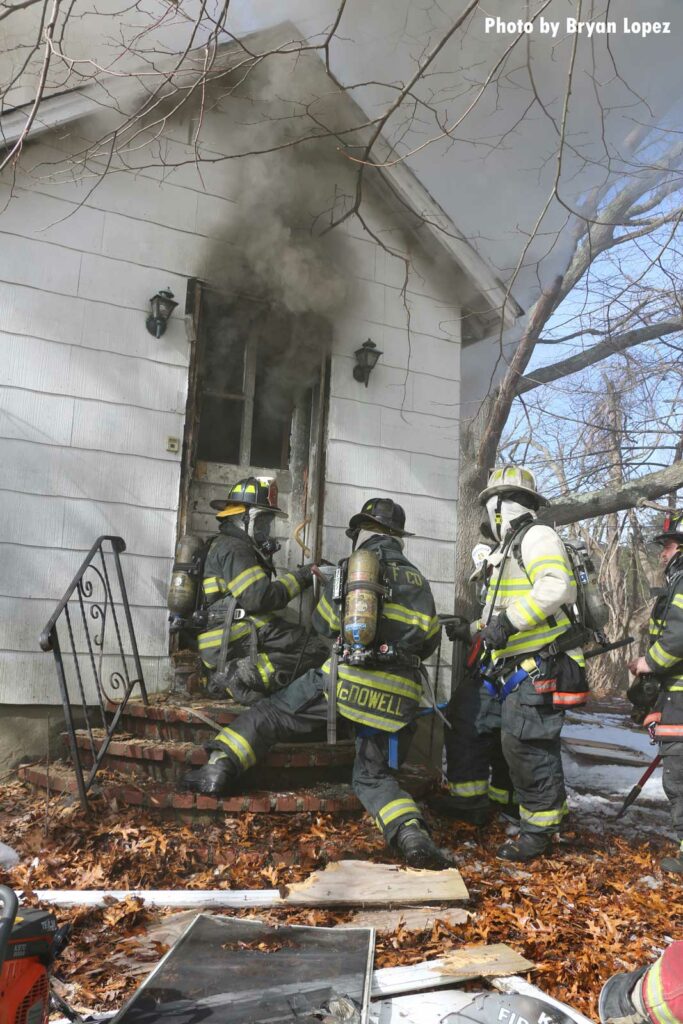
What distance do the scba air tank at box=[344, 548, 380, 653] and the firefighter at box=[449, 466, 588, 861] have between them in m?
0.86

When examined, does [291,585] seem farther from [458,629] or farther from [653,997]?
[653,997]

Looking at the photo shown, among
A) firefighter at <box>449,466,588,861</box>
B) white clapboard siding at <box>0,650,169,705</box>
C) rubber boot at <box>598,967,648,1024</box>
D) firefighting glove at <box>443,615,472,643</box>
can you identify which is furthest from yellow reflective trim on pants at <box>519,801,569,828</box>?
white clapboard siding at <box>0,650,169,705</box>

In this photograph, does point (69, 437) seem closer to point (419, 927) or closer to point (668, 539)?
point (419, 927)

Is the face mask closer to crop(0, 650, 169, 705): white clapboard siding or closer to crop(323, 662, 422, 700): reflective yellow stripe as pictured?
crop(323, 662, 422, 700): reflective yellow stripe

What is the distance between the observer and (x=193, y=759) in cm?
500

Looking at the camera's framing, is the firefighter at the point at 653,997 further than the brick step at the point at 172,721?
No

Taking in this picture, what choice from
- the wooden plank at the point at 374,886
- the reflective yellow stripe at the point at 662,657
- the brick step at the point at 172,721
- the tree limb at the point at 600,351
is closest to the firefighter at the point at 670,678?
the reflective yellow stripe at the point at 662,657

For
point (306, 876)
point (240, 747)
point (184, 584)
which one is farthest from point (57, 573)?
point (306, 876)

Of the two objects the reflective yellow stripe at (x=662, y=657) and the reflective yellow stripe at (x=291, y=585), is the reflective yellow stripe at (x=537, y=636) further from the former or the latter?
the reflective yellow stripe at (x=291, y=585)

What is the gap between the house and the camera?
18.9ft

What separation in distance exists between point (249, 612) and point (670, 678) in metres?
3.05

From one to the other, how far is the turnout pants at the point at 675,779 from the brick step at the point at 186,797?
180cm

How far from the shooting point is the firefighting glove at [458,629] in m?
6.22

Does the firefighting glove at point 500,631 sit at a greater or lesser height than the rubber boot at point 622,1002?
greater
